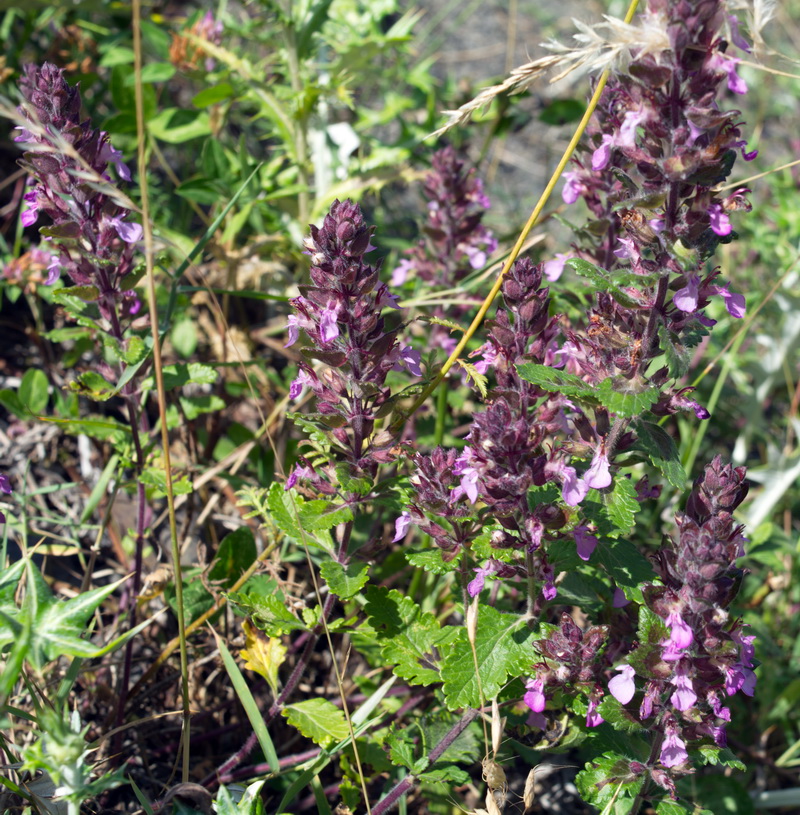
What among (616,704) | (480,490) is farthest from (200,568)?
(616,704)

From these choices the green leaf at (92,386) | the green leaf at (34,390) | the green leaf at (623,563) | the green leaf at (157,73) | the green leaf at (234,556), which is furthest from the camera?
the green leaf at (157,73)

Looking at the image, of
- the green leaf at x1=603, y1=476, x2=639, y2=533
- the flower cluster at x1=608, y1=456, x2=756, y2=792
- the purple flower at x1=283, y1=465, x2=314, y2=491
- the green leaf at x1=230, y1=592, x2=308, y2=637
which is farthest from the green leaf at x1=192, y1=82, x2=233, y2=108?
the flower cluster at x1=608, y1=456, x2=756, y2=792

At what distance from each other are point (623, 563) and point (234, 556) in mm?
1425

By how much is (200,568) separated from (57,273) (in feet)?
3.70

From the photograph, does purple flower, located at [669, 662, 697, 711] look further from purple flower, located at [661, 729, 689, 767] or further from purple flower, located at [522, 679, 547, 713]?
purple flower, located at [522, 679, 547, 713]

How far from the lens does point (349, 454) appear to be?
227 centimetres

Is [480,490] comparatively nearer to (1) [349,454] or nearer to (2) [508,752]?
(1) [349,454]

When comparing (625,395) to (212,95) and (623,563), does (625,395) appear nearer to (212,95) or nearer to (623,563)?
(623,563)

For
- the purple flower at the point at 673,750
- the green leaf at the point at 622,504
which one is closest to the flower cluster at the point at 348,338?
the green leaf at the point at 622,504

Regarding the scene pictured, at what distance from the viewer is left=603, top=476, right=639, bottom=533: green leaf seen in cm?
203

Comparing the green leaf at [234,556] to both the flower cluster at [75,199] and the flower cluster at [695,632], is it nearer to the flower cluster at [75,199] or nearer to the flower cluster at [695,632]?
the flower cluster at [75,199]

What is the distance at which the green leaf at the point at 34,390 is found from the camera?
10.2 ft

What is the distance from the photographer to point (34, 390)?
3.13 metres

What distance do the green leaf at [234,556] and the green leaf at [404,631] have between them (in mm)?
646
